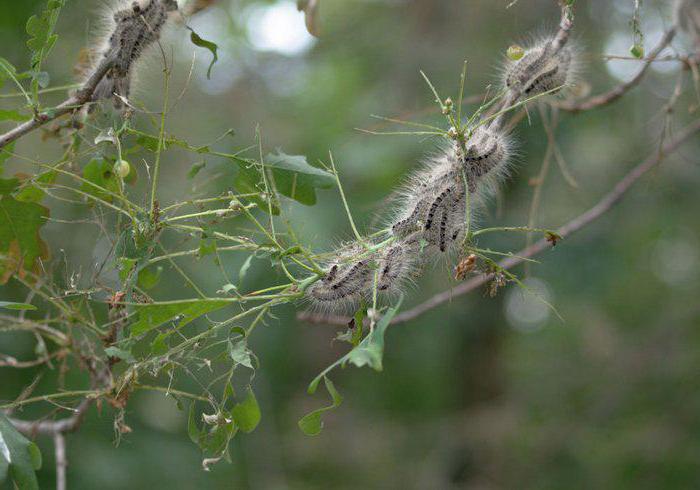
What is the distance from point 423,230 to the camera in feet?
6.34

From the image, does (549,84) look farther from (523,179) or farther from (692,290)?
(692,290)

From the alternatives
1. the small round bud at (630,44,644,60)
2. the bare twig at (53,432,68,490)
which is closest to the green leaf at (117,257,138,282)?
the bare twig at (53,432,68,490)

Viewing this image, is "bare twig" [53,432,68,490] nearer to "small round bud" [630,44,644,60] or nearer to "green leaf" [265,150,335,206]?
"green leaf" [265,150,335,206]

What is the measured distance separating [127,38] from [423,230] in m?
1.01

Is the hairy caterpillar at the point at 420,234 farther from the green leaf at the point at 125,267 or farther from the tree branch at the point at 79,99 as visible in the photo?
the tree branch at the point at 79,99

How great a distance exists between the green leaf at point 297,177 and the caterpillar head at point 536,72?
0.61 m

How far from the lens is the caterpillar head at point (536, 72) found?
2252mm

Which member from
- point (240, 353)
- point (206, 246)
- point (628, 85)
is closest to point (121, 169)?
point (206, 246)

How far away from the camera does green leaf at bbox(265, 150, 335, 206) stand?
2.24m

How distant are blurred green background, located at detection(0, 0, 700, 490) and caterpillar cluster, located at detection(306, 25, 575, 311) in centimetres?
308

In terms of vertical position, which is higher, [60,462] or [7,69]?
[7,69]

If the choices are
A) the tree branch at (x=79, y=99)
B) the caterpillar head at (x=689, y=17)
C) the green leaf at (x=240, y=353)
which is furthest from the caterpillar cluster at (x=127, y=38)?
the caterpillar head at (x=689, y=17)

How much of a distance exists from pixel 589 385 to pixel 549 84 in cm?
608

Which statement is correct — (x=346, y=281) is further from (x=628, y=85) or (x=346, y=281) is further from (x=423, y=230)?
(x=628, y=85)
